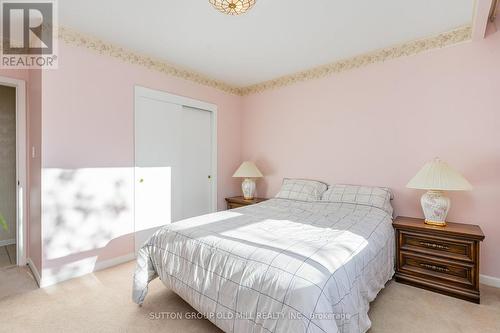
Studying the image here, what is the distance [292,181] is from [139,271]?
7.12 ft

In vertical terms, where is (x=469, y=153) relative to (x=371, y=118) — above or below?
below

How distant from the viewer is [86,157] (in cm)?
251

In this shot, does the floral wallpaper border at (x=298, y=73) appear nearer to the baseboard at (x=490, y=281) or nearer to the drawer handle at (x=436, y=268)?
the drawer handle at (x=436, y=268)

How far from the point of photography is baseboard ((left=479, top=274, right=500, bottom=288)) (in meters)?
2.23

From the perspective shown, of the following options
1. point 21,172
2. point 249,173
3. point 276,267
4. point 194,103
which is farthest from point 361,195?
point 21,172

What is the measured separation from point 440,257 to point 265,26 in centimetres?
262

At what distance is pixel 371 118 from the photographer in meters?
2.92

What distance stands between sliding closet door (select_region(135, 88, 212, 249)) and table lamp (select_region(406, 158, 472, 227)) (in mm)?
2740

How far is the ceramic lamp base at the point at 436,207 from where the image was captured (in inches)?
86.9

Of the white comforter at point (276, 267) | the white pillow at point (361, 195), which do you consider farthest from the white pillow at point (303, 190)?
the white comforter at point (276, 267)

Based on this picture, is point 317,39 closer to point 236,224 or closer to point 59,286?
point 236,224

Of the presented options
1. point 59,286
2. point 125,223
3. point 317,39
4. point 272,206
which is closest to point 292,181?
point 272,206

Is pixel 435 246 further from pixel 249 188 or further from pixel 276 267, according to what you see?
pixel 249 188

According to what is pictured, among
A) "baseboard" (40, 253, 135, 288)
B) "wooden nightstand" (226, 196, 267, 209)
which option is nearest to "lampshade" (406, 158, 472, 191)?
"wooden nightstand" (226, 196, 267, 209)
